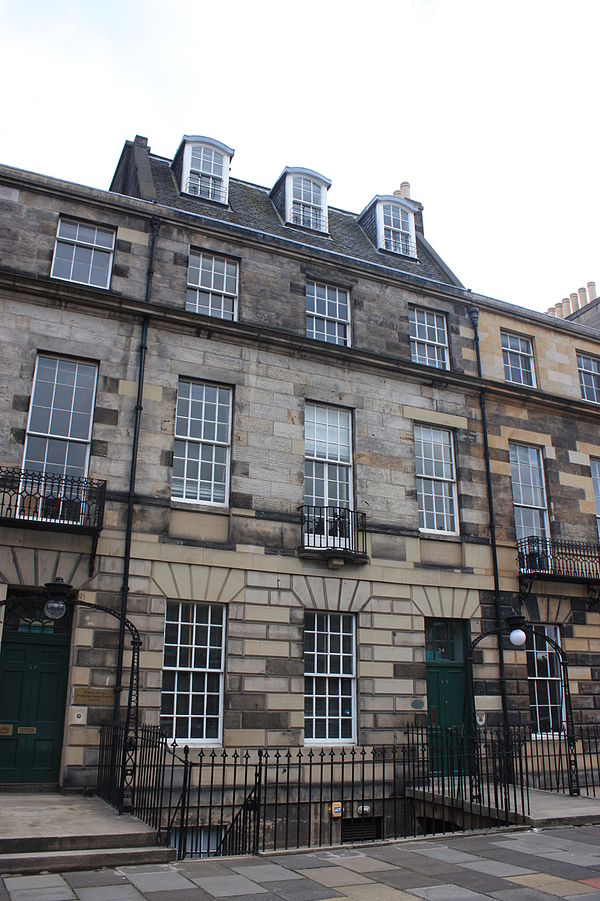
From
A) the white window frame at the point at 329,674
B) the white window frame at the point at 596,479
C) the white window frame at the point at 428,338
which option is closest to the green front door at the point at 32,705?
the white window frame at the point at 329,674

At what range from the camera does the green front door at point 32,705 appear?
12594 mm

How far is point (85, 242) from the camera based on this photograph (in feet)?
50.4

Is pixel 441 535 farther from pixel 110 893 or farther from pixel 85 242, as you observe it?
pixel 110 893

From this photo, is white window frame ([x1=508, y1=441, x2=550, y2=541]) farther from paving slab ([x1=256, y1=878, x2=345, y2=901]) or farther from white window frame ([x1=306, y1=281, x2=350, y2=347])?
paving slab ([x1=256, y1=878, x2=345, y2=901])

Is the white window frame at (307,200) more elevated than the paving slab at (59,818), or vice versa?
the white window frame at (307,200)

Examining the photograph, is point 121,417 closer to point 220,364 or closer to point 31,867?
point 220,364

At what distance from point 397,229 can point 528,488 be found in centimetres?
814

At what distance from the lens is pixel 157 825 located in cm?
964

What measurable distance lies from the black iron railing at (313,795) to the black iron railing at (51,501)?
355cm

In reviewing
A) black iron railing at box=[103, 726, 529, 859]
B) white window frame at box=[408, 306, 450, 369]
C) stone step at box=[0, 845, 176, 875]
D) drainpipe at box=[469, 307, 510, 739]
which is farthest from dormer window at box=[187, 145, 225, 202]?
stone step at box=[0, 845, 176, 875]

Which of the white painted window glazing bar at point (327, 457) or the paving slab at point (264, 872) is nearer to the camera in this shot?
the paving slab at point (264, 872)

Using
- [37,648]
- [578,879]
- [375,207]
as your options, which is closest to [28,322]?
[37,648]

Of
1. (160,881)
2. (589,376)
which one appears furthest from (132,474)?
(589,376)

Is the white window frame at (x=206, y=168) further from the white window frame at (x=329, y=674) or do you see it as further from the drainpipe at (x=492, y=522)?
the white window frame at (x=329, y=674)
